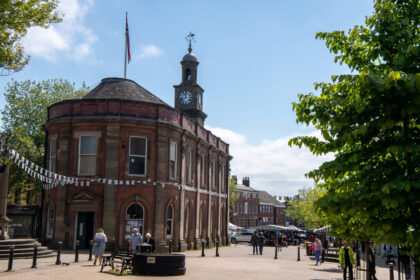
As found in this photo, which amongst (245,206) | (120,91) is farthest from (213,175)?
(245,206)


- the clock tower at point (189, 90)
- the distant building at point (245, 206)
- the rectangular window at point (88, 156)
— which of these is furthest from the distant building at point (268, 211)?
the rectangular window at point (88, 156)

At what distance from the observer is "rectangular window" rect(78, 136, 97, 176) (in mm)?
24641

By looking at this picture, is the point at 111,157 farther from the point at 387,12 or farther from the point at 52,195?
the point at 387,12

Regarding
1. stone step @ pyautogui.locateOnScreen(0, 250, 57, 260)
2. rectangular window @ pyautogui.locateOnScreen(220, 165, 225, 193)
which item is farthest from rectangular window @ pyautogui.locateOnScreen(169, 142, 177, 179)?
rectangular window @ pyautogui.locateOnScreen(220, 165, 225, 193)

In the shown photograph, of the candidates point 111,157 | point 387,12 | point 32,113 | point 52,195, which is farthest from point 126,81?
point 387,12

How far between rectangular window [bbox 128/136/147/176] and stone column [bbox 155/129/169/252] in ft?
2.72

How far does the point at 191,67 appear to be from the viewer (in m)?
39.9

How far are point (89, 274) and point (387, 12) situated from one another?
1257 cm

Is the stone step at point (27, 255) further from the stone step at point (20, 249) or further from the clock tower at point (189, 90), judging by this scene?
the clock tower at point (189, 90)

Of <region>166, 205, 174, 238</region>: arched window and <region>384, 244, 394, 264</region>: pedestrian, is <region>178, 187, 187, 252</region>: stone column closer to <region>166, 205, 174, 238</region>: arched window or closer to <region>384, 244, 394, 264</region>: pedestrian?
<region>166, 205, 174, 238</region>: arched window

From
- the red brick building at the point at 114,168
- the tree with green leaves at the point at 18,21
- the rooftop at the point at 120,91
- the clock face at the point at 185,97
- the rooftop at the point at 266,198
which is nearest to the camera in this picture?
the tree with green leaves at the point at 18,21

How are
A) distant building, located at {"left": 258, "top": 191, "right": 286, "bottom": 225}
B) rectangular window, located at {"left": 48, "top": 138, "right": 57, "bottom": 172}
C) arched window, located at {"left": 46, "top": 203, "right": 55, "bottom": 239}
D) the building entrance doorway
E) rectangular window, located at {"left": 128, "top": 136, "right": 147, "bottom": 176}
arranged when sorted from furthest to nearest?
distant building, located at {"left": 258, "top": 191, "right": 286, "bottom": 225} → rectangular window, located at {"left": 48, "top": 138, "right": 57, "bottom": 172} → arched window, located at {"left": 46, "top": 203, "right": 55, "bottom": 239} → rectangular window, located at {"left": 128, "top": 136, "right": 147, "bottom": 176} → the building entrance doorway

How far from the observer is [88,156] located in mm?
24703

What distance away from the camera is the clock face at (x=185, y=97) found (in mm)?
39688
